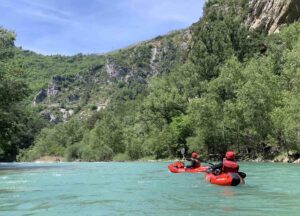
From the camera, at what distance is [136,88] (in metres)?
190

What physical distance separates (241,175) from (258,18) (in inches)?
2559

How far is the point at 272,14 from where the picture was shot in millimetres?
76312

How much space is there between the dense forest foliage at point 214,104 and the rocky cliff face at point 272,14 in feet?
7.24

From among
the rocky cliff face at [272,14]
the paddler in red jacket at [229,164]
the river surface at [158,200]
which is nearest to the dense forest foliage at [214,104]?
the rocky cliff face at [272,14]

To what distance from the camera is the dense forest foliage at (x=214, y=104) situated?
46.6 m

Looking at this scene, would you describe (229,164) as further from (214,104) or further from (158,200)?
(214,104)

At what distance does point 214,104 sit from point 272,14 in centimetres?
2309

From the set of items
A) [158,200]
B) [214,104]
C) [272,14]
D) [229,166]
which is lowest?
[158,200]

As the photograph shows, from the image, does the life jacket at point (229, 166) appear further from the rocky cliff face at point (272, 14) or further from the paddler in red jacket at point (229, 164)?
the rocky cliff face at point (272, 14)

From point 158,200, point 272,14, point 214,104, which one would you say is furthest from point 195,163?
point 272,14

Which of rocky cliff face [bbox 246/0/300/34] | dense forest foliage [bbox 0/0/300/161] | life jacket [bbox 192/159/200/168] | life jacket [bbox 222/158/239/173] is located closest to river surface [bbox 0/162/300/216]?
life jacket [bbox 222/158/239/173]

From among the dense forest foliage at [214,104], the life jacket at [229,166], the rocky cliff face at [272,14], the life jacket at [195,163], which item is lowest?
the life jacket at [195,163]

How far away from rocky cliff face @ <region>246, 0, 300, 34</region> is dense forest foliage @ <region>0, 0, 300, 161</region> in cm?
221

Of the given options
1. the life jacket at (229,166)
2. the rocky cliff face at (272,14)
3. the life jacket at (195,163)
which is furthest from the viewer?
the rocky cliff face at (272,14)
